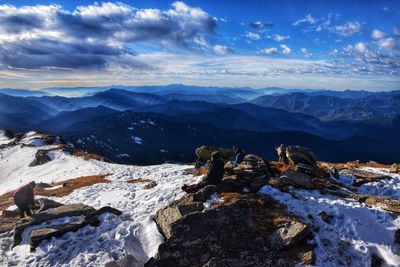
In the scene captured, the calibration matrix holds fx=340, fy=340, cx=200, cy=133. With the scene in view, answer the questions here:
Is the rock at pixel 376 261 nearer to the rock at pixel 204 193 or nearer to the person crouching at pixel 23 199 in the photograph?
the rock at pixel 204 193

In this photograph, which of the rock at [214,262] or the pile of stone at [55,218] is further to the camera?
the pile of stone at [55,218]

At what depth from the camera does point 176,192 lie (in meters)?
25.8

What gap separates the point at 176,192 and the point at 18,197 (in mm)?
11618

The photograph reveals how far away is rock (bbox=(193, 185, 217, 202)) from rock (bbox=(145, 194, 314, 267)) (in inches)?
143

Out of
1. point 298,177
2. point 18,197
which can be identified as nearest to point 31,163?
point 18,197

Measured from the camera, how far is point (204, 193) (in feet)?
75.7

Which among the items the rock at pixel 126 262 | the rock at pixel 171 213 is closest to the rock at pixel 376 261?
the rock at pixel 171 213

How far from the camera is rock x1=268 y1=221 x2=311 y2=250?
56.7 ft

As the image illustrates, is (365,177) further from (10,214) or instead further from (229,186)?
(10,214)

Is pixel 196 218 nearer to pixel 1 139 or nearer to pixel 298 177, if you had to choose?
pixel 298 177

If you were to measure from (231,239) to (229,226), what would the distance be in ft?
2.91

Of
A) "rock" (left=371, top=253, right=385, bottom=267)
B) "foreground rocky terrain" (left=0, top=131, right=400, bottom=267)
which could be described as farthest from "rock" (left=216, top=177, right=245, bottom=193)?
"rock" (left=371, top=253, right=385, bottom=267)

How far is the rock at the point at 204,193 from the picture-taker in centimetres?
2269

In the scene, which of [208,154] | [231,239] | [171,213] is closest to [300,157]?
[208,154]
